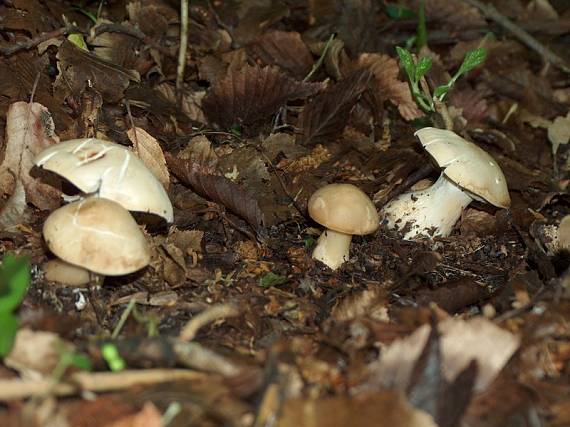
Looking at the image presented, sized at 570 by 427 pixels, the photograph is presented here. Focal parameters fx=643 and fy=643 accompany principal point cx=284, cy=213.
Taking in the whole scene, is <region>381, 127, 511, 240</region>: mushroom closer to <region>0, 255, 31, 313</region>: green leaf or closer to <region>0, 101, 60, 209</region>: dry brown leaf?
<region>0, 101, 60, 209</region>: dry brown leaf

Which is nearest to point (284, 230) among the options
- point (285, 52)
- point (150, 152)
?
point (150, 152)

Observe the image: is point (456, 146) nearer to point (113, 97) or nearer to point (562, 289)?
point (562, 289)

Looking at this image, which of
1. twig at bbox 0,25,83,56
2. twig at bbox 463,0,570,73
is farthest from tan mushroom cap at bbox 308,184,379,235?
twig at bbox 463,0,570,73

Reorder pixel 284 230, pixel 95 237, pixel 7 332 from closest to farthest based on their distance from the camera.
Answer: pixel 7 332, pixel 95 237, pixel 284 230

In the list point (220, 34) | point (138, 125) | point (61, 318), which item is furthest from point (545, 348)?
point (220, 34)

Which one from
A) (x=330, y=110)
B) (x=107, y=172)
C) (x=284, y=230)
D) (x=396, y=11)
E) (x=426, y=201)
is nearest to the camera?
(x=107, y=172)

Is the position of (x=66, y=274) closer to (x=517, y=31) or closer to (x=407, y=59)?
(x=407, y=59)
